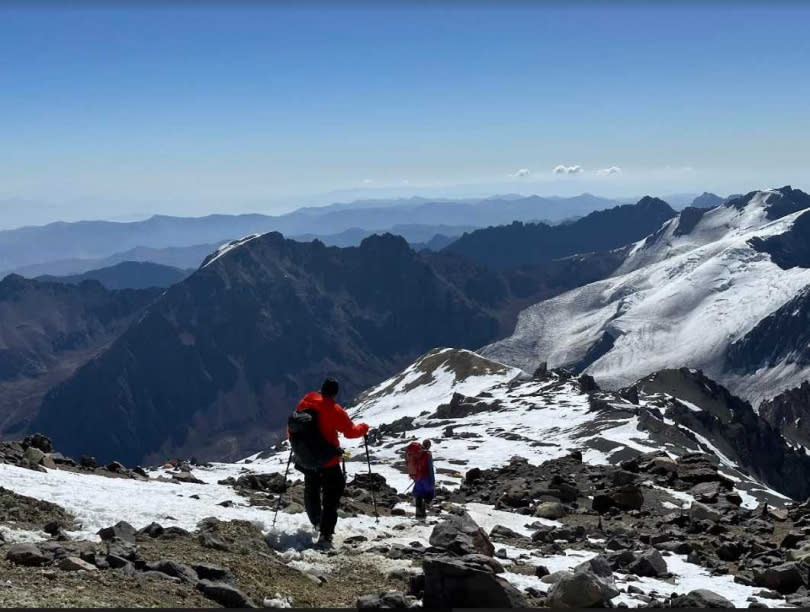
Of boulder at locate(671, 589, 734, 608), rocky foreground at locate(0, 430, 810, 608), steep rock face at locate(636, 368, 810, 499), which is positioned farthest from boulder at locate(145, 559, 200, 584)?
steep rock face at locate(636, 368, 810, 499)

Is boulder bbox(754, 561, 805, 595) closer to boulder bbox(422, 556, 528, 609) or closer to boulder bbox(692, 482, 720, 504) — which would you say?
boulder bbox(422, 556, 528, 609)

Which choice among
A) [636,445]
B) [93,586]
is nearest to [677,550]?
[93,586]

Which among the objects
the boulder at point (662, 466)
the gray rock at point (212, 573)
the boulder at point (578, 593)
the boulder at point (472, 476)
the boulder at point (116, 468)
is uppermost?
the gray rock at point (212, 573)

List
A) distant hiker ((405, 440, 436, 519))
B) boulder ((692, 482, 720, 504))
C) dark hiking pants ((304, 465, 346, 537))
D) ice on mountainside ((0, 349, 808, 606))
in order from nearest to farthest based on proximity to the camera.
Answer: ice on mountainside ((0, 349, 808, 606)) < dark hiking pants ((304, 465, 346, 537)) < distant hiker ((405, 440, 436, 519)) < boulder ((692, 482, 720, 504))

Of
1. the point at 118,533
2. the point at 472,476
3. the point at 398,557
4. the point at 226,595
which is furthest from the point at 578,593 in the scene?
the point at 472,476

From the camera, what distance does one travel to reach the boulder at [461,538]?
1697 centimetres

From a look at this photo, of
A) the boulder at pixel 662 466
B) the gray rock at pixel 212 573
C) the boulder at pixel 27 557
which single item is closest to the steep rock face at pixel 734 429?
the boulder at pixel 662 466

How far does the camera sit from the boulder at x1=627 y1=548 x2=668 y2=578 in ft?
58.2

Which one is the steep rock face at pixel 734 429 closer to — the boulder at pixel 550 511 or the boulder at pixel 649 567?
the boulder at pixel 550 511

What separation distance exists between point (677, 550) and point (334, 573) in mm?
9831

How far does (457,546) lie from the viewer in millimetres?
16969

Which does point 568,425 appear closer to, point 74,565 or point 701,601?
point 701,601

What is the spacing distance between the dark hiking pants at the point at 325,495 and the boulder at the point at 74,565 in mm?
5895

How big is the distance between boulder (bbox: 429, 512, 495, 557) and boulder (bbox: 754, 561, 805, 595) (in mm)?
5711
